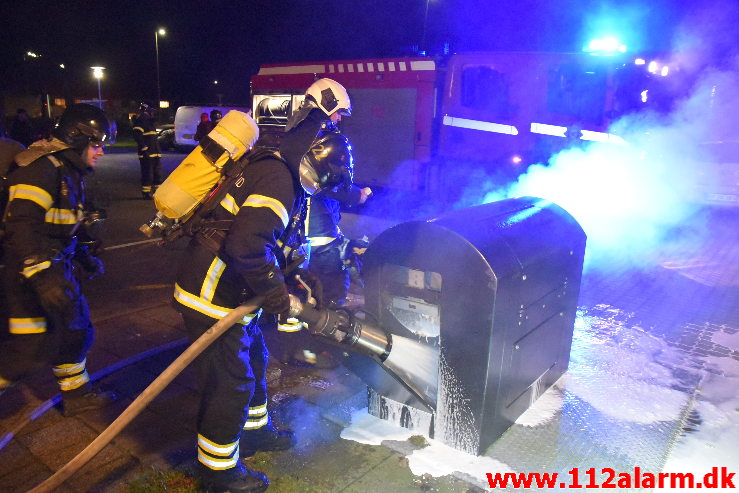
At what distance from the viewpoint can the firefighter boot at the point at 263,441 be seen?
2.88 meters

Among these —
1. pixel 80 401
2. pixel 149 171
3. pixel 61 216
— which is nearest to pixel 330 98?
pixel 61 216

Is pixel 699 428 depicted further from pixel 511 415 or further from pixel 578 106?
pixel 578 106

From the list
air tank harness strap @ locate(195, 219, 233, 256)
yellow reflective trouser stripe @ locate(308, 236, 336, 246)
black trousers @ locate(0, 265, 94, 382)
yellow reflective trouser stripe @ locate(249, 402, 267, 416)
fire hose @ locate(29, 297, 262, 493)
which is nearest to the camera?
fire hose @ locate(29, 297, 262, 493)

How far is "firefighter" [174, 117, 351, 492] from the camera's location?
2389mm

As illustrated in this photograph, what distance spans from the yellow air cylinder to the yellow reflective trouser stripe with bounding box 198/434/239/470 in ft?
3.53

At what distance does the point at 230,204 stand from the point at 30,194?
1329mm

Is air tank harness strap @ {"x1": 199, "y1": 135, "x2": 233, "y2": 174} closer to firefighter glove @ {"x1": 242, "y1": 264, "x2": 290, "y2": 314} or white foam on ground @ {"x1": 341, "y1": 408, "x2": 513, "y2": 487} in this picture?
firefighter glove @ {"x1": 242, "y1": 264, "x2": 290, "y2": 314}

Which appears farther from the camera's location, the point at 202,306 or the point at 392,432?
the point at 392,432

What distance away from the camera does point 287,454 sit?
9.55 feet

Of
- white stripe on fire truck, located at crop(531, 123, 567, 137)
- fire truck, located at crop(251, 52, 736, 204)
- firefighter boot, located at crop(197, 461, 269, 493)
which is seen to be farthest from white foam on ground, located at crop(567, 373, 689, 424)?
white stripe on fire truck, located at crop(531, 123, 567, 137)

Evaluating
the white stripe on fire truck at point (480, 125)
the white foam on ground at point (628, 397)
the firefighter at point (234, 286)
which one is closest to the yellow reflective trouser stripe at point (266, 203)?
the firefighter at point (234, 286)

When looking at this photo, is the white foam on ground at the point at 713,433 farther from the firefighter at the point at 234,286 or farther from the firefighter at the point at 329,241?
the firefighter at the point at 329,241

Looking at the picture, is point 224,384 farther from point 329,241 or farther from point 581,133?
point 581,133

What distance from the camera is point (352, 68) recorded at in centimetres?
995
